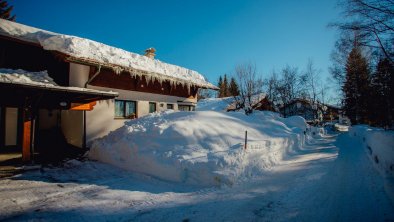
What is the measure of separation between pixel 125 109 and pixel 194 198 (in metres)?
9.79

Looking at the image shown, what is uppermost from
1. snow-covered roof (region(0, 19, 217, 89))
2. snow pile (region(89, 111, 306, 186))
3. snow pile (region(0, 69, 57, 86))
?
snow-covered roof (region(0, 19, 217, 89))

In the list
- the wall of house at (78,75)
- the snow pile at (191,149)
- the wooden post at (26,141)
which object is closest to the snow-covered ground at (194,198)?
the snow pile at (191,149)

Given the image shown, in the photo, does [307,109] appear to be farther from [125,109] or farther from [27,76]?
[27,76]

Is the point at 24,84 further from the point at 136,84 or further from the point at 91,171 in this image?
the point at 136,84

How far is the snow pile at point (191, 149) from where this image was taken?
21.0 ft

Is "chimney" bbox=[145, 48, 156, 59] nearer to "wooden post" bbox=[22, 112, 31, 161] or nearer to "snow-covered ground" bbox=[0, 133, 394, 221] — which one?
"wooden post" bbox=[22, 112, 31, 161]

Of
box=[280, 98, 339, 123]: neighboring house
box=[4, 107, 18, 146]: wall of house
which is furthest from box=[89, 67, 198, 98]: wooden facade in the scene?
box=[280, 98, 339, 123]: neighboring house

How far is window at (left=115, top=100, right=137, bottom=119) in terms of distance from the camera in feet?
43.1

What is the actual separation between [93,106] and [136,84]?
3.33 meters

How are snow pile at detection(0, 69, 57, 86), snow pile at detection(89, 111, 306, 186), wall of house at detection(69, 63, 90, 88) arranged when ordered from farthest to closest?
wall of house at detection(69, 63, 90, 88)
snow pile at detection(0, 69, 57, 86)
snow pile at detection(89, 111, 306, 186)

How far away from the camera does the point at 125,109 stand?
13.6 metres

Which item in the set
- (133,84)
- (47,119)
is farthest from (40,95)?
(133,84)

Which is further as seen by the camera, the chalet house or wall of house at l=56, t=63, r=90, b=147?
wall of house at l=56, t=63, r=90, b=147

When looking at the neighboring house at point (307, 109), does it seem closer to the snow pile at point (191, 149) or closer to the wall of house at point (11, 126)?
the snow pile at point (191, 149)
